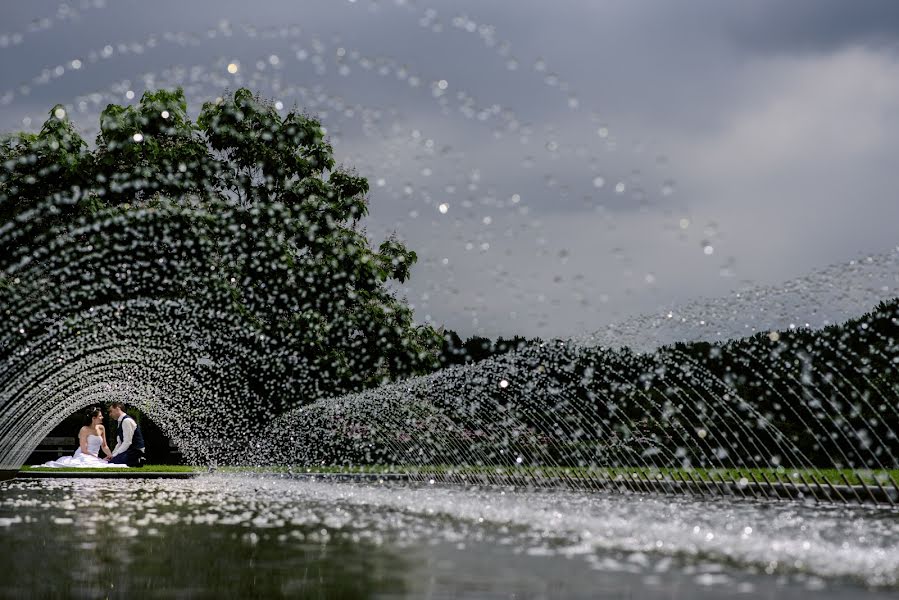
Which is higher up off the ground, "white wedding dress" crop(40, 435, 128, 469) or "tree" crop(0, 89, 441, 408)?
"tree" crop(0, 89, 441, 408)

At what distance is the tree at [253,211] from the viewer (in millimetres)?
29250

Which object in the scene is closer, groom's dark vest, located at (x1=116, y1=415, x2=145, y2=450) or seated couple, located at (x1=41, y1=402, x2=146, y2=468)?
seated couple, located at (x1=41, y1=402, x2=146, y2=468)

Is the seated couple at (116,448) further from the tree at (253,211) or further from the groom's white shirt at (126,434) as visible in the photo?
the tree at (253,211)

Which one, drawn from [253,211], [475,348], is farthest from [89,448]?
[475,348]

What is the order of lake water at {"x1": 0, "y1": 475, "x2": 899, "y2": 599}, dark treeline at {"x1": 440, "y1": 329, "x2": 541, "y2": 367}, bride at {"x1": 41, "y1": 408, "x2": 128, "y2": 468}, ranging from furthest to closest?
dark treeline at {"x1": 440, "y1": 329, "x2": 541, "y2": 367}
bride at {"x1": 41, "y1": 408, "x2": 128, "y2": 468}
lake water at {"x1": 0, "y1": 475, "x2": 899, "y2": 599}

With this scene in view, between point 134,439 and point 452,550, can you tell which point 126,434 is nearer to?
point 134,439

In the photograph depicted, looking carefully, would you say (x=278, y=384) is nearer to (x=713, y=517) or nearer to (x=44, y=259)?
(x=44, y=259)

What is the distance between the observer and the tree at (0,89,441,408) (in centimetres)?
2925

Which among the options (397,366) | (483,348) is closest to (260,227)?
(397,366)

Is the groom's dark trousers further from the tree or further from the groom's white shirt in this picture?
the tree

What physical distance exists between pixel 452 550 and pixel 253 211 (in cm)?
2405

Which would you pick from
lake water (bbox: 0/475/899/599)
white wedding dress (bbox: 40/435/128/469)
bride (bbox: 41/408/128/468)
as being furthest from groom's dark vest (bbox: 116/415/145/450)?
lake water (bbox: 0/475/899/599)

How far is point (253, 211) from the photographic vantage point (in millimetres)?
31000

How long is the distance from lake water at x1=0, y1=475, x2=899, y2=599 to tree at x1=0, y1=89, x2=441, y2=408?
16517mm
